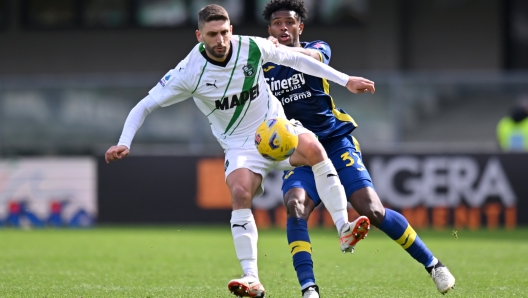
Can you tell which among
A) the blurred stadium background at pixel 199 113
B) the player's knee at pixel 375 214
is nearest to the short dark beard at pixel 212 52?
the player's knee at pixel 375 214

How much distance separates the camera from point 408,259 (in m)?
9.54

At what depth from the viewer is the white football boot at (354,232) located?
5871 mm

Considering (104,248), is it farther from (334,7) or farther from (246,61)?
(334,7)

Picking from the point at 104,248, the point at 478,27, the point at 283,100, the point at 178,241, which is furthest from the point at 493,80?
the point at 283,100

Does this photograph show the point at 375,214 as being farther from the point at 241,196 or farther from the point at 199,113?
the point at 199,113

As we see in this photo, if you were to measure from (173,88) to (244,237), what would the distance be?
44.8 inches

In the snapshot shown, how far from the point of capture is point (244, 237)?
6066 mm

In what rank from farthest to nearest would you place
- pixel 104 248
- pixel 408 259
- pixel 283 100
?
pixel 104 248, pixel 408 259, pixel 283 100

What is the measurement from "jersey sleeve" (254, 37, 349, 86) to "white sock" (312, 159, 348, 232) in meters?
0.62

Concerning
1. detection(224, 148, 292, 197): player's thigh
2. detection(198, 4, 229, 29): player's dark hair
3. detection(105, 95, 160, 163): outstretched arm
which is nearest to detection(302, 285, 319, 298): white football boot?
detection(224, 148, 292, 197): player's thigh

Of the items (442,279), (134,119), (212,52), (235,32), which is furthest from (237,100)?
(235,32)

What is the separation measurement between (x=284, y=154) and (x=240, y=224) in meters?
0.56

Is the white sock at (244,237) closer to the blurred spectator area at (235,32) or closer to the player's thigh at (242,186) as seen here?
the player's thigh at (242,186)

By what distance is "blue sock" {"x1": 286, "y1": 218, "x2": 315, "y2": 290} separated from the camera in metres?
6.27
